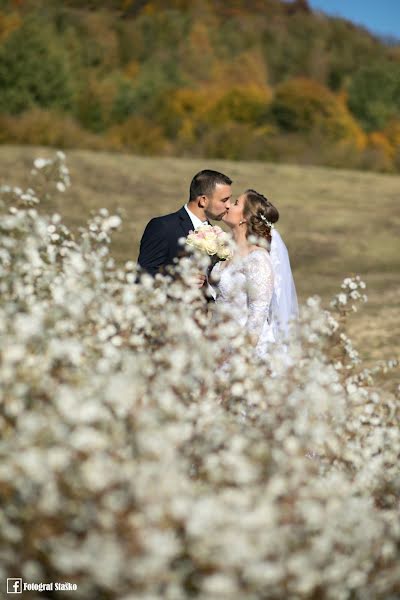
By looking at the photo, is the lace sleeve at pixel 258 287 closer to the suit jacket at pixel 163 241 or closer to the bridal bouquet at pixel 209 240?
the bridal bouquet at pixel 209 240

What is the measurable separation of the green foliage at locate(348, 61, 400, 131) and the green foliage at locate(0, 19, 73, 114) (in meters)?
34.9

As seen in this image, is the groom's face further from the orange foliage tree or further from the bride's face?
the orange foliage tree

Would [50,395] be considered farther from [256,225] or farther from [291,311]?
[291,311]

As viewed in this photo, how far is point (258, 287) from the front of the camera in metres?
6.60

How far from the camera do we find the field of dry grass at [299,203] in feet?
80.3

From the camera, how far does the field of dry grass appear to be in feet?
80.3

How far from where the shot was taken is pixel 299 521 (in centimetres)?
389

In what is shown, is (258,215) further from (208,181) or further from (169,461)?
(169,461)

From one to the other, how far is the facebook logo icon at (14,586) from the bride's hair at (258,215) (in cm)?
373

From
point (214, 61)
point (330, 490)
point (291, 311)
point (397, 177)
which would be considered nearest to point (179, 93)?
point (397, 177)

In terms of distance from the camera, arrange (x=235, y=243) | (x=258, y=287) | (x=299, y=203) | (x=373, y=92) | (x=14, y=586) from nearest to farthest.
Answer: (x=14, y=586)
(x=258, y=287)
(x=235, y=243)
(x=299, y=203)
(x=373, y=92)

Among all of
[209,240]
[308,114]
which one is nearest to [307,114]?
[308,114]

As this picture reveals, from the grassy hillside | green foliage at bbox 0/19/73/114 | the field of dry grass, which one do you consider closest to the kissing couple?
the field of dry grass

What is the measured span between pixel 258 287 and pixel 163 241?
982 millimetres
